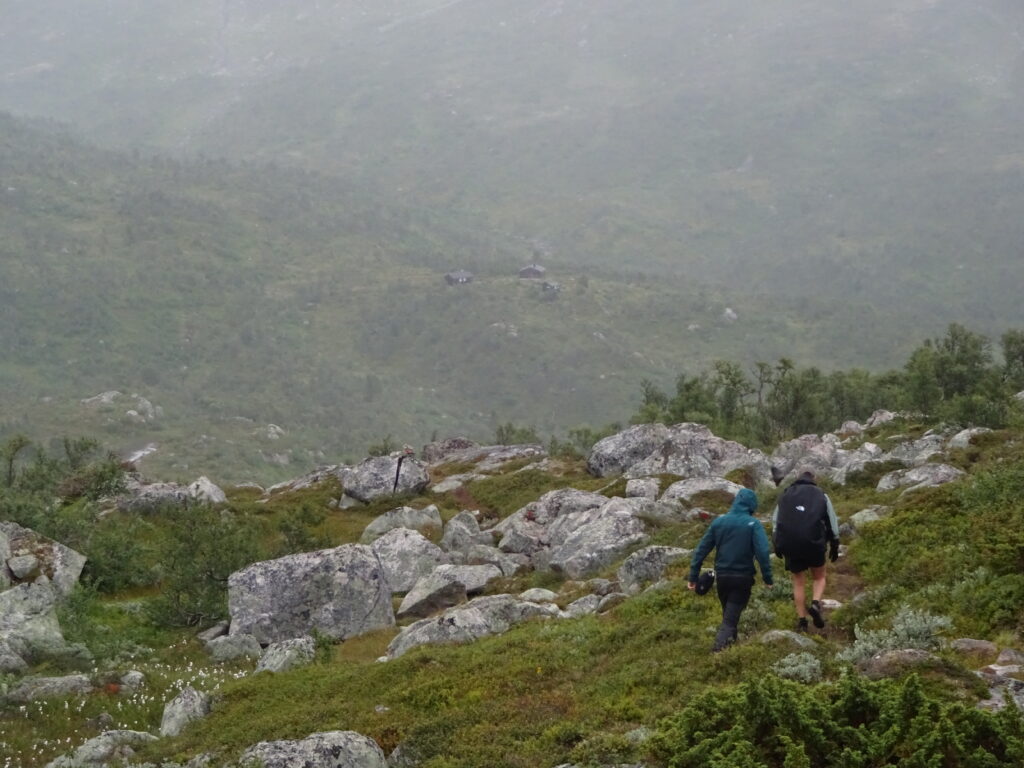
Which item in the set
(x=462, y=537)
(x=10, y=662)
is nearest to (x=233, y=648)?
(x=10, y=662)

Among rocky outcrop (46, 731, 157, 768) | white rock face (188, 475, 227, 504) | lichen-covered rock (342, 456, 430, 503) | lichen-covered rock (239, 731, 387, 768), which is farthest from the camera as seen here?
lichen-covered rock (342, 456, 430, 503)

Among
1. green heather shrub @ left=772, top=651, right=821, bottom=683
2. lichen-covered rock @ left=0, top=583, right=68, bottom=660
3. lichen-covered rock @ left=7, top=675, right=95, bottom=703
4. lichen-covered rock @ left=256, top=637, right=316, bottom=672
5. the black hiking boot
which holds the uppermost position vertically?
green heather shrub @ left=772, top=651, right=821, bottom=683

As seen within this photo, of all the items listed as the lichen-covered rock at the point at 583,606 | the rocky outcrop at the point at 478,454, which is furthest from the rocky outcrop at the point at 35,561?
the rocky outcrop at the point at 478,454

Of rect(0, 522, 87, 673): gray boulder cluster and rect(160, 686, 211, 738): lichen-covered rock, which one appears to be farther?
rect(0, 522, 87, 673): gray boulder cluster

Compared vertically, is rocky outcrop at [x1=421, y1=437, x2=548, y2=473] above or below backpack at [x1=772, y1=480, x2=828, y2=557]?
below

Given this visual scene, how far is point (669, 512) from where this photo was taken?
35000 millimetres

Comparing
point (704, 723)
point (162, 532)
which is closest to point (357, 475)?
point (162, 532)

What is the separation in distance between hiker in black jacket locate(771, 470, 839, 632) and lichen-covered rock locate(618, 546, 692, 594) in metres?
7.89

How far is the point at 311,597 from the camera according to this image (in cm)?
2794

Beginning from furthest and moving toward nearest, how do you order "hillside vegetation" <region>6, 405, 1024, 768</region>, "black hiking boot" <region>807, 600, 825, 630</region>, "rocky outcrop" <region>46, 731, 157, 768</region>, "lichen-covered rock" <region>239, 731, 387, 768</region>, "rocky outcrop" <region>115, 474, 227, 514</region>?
"rocky outcrop" <region>115, 474, 227, 514</region> < "black hiking boot" <region>807, 600, 825, 630</region> < "rocky outcrop" <region>46, 731, 157, 768</region> < "lichen-covered rock" <region>239, 731, 387, 768</region> < "hillside vegetation" <region>6, 405, 1024, 768</region>

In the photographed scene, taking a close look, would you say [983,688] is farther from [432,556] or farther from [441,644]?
[432,556]

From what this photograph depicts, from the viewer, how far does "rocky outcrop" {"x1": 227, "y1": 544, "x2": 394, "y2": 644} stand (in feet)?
90.1

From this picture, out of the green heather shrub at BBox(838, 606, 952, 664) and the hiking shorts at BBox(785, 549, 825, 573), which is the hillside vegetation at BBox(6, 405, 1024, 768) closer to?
the green heather shrub at BBox(838, 606, 952, 664)

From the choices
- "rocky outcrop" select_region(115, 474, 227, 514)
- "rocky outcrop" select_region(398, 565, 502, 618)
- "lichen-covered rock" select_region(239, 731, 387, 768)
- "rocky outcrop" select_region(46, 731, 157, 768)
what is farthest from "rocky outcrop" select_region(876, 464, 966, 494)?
"rocky outcrop" select_region(115, 474, 227, 514)
